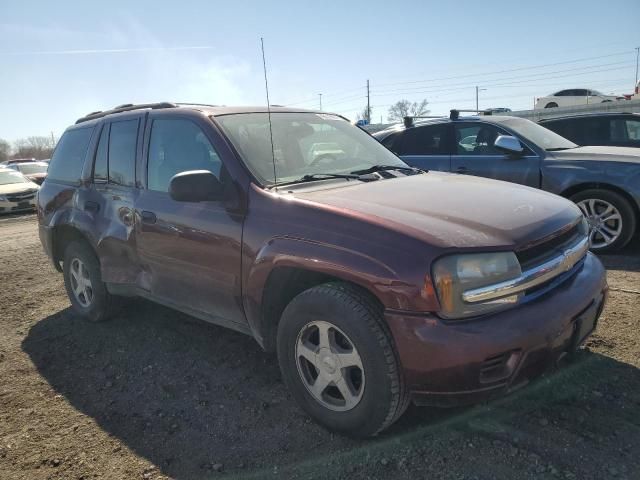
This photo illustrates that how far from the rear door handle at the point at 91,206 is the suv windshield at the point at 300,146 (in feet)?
4.90

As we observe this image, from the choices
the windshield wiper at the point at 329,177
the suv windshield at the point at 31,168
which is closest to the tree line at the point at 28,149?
the suv windshield at the point at 31,168

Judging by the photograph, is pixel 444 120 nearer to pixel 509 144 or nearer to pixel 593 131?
pixel 509 144

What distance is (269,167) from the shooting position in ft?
10.0

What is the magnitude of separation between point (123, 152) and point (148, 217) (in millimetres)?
750

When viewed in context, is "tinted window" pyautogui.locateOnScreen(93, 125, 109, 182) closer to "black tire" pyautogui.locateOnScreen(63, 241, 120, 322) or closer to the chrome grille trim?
"black tire" pyautogui.locateOnScreen(63, 241, 120, 322)

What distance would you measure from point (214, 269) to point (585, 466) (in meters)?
2.18

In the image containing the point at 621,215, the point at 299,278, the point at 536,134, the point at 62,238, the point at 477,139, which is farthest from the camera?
the point at 477,139

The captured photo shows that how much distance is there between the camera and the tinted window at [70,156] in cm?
441

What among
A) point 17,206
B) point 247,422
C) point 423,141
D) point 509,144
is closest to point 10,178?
point 17,206

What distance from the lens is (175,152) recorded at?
345 centimetres

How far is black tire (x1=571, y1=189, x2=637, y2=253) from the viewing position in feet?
17.6

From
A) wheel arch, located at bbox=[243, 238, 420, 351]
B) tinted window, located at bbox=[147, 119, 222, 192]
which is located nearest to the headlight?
wheel arch, located at bbox=[243, 238, 420, 351]

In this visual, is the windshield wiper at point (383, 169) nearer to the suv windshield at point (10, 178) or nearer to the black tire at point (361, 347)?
the black tire at point (361, 347)

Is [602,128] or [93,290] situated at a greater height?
[602,128]
